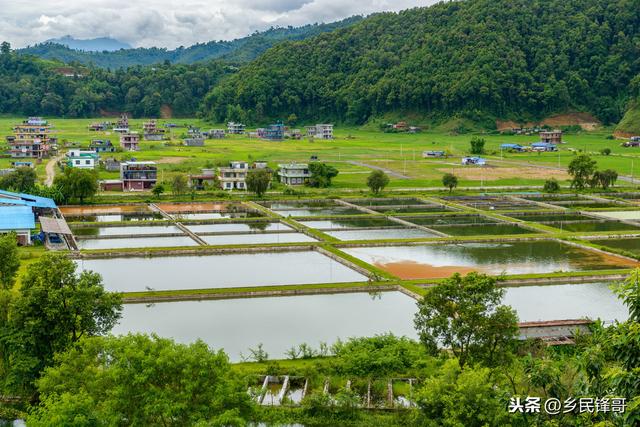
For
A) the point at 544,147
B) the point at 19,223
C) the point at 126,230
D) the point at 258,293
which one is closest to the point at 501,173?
the point at 544,147

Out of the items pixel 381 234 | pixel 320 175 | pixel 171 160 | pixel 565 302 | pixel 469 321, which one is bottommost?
pixel 565 302

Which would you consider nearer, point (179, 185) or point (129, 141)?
point (179, 185)

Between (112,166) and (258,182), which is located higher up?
(112,166)

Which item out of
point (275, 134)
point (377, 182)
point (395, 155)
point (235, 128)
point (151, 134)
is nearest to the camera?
point (377, 182)

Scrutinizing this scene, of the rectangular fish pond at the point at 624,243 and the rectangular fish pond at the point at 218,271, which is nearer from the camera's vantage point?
the rectangular fish pond at the point at 218,271

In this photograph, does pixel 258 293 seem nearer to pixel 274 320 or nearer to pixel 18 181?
pixel 274 320

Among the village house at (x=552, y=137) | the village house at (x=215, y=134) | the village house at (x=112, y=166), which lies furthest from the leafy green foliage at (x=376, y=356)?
the village house at (x=215, y=134)

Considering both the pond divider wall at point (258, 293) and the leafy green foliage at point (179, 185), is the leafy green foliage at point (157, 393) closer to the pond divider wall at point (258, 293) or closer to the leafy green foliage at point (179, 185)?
the pond divider wall at point (258, 293)
